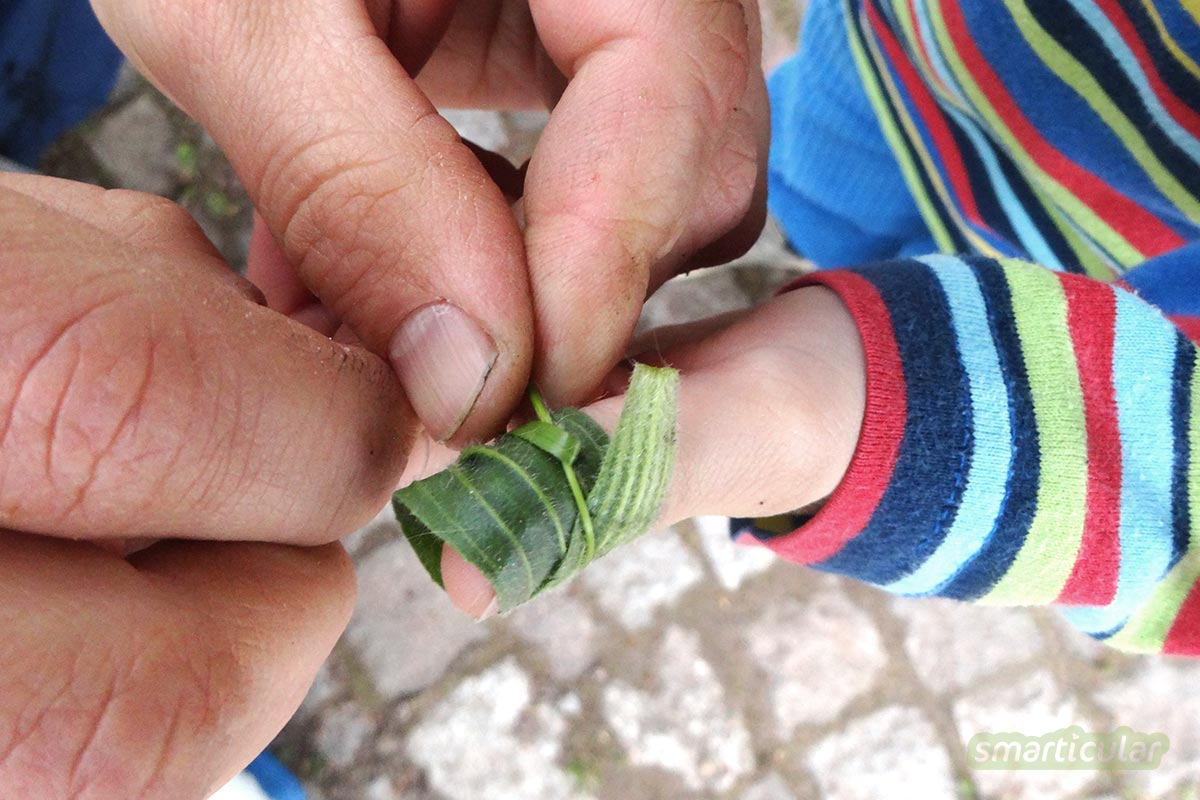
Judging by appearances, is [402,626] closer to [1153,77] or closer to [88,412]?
[88,412]

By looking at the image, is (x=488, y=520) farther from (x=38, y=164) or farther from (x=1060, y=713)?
(x=38, y=164)

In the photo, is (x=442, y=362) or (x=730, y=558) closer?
(x=442, y=362)

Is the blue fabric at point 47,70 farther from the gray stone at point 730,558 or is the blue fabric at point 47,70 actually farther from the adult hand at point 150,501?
the gray stone at point 730,558

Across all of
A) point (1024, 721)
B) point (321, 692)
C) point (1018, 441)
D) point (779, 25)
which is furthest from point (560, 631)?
point (779, 25)

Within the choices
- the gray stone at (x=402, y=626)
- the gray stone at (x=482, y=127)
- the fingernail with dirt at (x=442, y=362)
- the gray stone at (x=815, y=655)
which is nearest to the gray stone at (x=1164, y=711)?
the gray stone at (x=815, y=655)

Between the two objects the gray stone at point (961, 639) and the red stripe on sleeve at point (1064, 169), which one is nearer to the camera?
the red stripe on sleeve at point (1064, 169)

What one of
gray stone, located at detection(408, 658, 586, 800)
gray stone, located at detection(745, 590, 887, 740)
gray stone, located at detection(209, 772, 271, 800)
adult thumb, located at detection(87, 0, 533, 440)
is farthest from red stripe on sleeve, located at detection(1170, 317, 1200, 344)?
gray stone, located at detection(209, 772, 271, 800)
